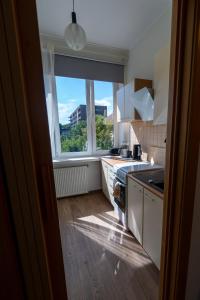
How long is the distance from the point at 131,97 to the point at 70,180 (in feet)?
6.15

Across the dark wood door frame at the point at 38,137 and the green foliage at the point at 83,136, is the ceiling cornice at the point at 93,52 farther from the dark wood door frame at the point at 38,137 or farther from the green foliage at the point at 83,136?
the dark wood door frame at the point at 38,137

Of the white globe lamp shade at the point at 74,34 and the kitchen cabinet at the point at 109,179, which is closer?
the white globe lamp shade at the point at 74,34

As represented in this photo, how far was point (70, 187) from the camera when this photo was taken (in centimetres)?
294

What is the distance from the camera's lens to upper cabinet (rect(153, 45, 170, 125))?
1.67m

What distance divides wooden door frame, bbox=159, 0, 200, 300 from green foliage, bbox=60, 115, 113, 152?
7.79 ft

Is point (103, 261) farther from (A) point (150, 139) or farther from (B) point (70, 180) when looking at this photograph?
(A) point (150, 139)

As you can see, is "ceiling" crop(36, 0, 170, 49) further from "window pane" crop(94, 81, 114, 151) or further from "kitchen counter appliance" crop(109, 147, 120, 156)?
"kitchen counter appliance" crop(109, 147, 120, 156)

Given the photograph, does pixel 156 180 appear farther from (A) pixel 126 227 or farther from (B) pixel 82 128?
(B) pixel 82 128

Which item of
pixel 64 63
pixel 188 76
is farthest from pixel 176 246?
pixel 64 63

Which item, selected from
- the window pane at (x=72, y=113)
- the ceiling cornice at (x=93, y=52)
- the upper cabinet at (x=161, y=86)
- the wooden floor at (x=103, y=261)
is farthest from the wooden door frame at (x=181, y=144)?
the window pane at (x=72, y=113)

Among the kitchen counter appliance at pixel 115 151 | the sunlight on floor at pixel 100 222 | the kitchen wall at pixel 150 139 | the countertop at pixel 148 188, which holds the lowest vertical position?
the sunlight on floor at pixel 100 222

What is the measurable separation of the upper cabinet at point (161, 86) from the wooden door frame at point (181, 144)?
37.5 inches

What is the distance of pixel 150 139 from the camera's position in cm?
239

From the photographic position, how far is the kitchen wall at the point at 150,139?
2.13 metres
